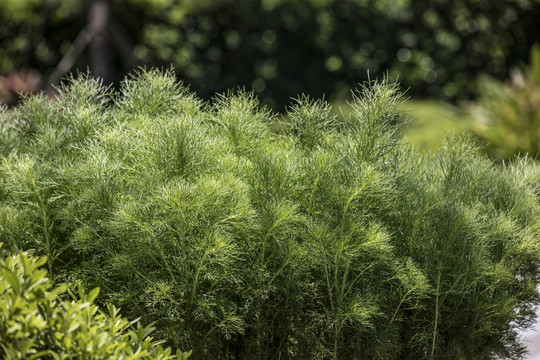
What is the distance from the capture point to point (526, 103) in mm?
5645

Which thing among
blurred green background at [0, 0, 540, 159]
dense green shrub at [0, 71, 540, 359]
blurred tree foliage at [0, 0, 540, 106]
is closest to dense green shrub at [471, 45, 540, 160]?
blurred green background at [0, 0, 540, 159]

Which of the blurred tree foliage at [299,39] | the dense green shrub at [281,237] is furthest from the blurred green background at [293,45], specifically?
the dense green shrub at [281,237]

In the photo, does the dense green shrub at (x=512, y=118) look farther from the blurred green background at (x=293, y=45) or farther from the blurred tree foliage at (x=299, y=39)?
the blurred tree foliage at (x=299, y=39)

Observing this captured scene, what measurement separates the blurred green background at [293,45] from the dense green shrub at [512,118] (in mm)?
46

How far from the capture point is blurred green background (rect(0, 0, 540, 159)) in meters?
6.60

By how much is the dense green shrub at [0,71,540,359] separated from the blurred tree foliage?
202 inches

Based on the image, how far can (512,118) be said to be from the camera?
5.49m

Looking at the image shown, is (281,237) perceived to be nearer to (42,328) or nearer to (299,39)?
(42,328)

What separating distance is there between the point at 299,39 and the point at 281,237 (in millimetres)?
5828

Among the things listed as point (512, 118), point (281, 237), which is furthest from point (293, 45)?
point (281, 237)

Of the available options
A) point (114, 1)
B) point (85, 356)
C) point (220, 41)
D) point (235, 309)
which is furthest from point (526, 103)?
point (85, 356)

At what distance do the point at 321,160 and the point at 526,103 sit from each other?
4.56 metres

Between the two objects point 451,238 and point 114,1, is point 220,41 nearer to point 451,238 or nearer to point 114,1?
point 114,1

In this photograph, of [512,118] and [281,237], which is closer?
[281,237]
